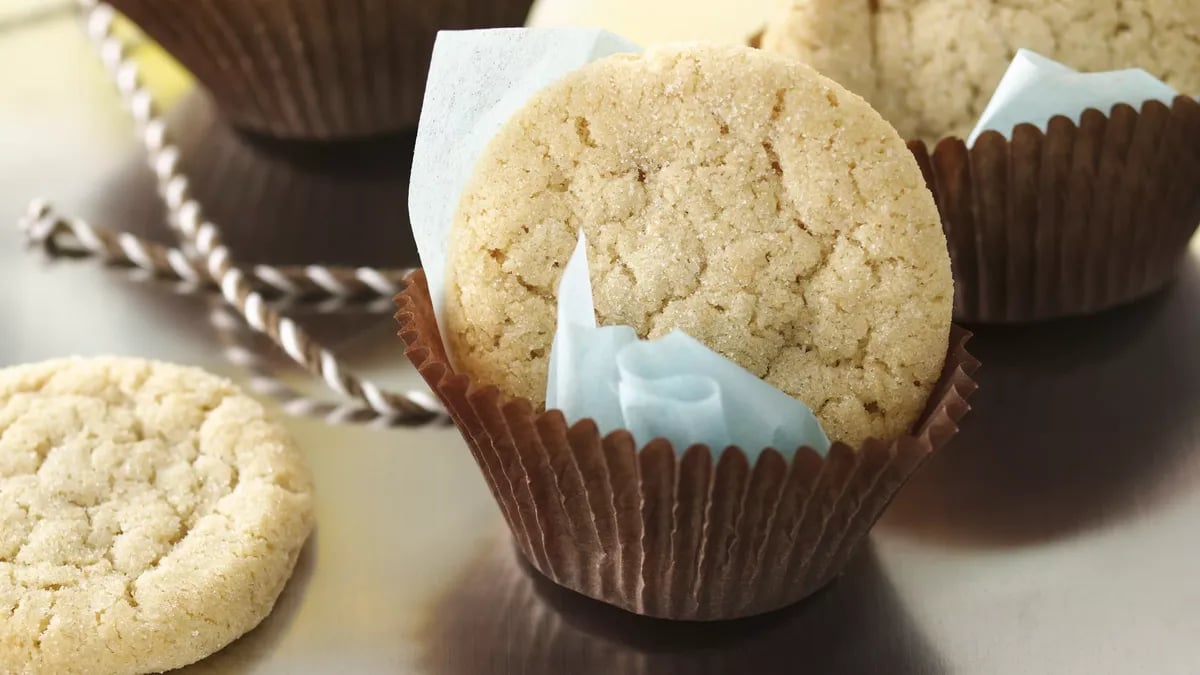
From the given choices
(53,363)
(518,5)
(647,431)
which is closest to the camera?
(647,431)

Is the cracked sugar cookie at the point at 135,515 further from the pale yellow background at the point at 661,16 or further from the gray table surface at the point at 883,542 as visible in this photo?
the pale yellow background at the point at 661,16

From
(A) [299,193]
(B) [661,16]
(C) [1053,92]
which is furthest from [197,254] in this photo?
(C) [1053,92]

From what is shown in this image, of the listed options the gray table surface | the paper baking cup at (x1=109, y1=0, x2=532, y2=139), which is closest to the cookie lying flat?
the gray table surface

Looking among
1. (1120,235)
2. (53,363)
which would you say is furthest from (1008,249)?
(53,363)

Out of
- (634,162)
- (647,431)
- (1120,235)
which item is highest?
(634,162)

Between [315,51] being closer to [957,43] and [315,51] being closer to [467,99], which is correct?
[467,99]

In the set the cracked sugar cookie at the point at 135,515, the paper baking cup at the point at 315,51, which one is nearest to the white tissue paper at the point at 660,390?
the cracked sugar cookie at the point at 135,515

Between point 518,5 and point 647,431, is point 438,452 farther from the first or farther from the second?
point 518,5
